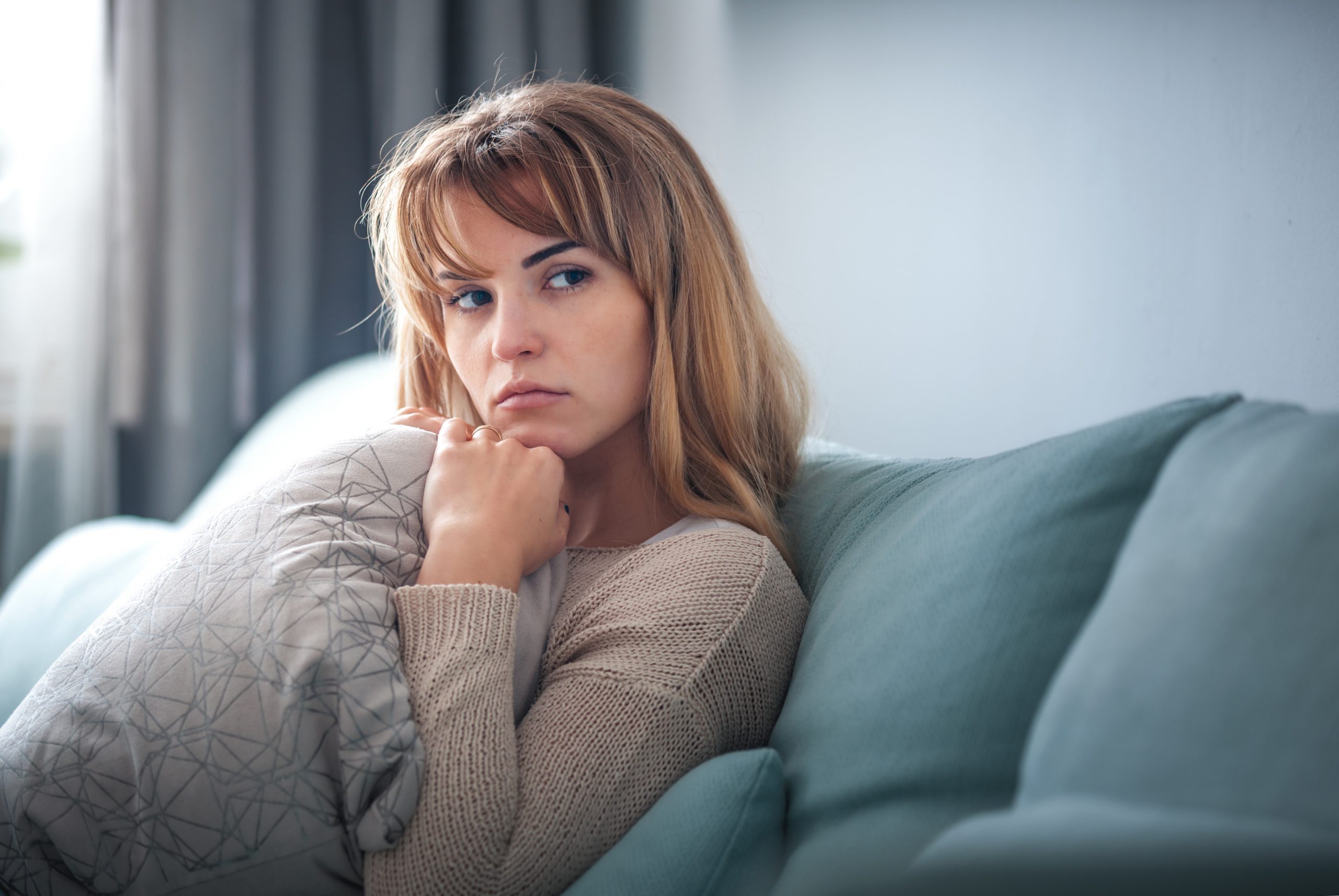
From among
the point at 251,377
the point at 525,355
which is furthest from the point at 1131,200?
the point at 251,377

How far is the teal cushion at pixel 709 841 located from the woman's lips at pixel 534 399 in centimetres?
43

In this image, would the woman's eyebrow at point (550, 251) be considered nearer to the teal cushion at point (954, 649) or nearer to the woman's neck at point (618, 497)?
the woman's neck at point (618, 497)

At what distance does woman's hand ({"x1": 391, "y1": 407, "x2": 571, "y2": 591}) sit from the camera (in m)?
0.74

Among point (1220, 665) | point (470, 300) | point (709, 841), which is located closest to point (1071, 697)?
point (1220, 665)

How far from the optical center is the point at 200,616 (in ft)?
2.18

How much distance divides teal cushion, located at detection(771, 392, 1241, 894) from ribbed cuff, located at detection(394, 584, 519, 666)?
8.1 inches

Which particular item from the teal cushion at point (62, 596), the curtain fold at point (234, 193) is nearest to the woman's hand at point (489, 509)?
the teal cushion at point (62, 596)

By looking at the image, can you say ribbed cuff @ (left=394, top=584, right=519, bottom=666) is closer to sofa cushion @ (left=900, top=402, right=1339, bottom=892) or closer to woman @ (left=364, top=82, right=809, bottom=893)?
woman @ (left=364, top=82, right=809, bottom=893)

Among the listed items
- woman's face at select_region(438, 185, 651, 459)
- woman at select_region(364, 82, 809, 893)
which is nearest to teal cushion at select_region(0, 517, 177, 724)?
woman at select_region(364, 82, 809, 893)

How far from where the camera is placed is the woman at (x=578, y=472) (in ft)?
2.08

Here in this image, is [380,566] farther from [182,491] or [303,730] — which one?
[182,491]

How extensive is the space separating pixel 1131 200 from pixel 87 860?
1043mm

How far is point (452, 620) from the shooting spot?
69cm

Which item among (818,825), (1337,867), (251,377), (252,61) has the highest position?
(252,61)
